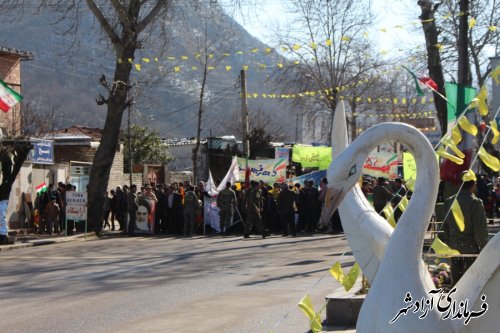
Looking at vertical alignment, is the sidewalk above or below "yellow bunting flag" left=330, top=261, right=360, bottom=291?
below

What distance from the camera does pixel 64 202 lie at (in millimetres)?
25500

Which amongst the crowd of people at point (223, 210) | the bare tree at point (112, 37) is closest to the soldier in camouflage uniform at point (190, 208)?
the crowd of people at point (223, 210)

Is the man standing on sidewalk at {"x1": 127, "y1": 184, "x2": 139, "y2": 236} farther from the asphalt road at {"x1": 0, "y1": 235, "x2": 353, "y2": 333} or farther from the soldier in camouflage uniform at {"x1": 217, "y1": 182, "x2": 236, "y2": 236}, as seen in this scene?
the asphalt road at {"x1": 0, "y1": 235, "x2": 353, "y2": 333}

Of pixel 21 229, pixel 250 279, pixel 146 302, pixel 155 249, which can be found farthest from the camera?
pixel 21 229

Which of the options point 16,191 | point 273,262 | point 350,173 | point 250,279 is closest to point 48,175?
point 16,191

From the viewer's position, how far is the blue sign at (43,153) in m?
28.5

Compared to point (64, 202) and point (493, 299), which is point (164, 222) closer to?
point (64, 202)

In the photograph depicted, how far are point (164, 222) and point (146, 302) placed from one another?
14.8 metres

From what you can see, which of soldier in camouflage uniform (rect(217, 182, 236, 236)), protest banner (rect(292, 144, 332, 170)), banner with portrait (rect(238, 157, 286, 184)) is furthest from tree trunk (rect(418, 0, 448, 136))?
protest banner (rect(292, 144, 332, 170))

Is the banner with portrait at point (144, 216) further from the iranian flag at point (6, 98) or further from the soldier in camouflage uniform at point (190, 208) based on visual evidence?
the iranian flag at point (6, 98)

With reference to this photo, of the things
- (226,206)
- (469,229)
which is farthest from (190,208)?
(469,229)

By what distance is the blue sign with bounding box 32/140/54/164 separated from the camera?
2845 cm

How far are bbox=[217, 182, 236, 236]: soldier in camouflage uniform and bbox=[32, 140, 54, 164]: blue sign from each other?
307 inches

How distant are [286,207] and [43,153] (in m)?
10.6
